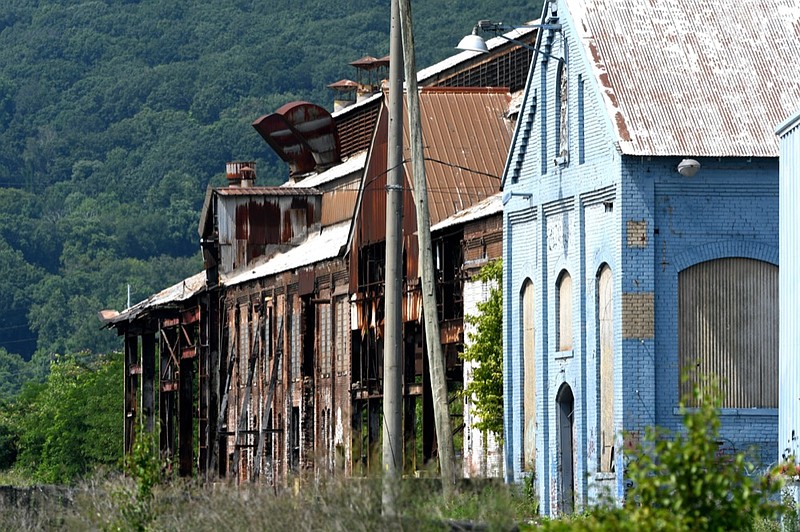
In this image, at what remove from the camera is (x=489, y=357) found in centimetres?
3641

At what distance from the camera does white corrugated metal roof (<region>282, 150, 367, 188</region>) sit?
5402 cm

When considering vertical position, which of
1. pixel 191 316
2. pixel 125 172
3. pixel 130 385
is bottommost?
pixel 130 385

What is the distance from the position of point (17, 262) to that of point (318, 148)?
11138 cm

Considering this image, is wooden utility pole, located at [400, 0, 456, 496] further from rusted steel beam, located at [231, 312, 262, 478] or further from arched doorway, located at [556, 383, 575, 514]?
rusted steel beam, located at [231, 312, 262, 478]

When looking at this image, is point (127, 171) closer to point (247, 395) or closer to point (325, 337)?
point (247, 395)

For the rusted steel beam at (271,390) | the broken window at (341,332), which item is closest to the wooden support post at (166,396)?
the rusted steel beam at (271,390)

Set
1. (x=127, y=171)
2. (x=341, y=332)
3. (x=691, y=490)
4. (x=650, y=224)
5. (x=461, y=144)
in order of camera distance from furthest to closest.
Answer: (x=127, y=171), (x=341, y=332), (x=461, y=144), (x=650, y=224), (x=691, y=490)

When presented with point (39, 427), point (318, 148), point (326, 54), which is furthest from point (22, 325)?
point (318, 148)

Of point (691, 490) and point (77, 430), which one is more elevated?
point (691, 490)

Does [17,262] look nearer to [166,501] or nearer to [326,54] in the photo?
[326,54]

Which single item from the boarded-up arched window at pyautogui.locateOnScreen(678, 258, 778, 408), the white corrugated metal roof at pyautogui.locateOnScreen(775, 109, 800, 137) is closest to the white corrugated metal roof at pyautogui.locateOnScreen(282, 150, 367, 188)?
the boarded-up arched window at pyautogui.locateOnScreen(678, 258, 778, 408)

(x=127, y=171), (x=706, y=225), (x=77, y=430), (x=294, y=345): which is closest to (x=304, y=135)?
(x=294, y=345)

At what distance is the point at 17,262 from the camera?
6599 inches

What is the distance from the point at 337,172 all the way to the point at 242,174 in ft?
28.2
